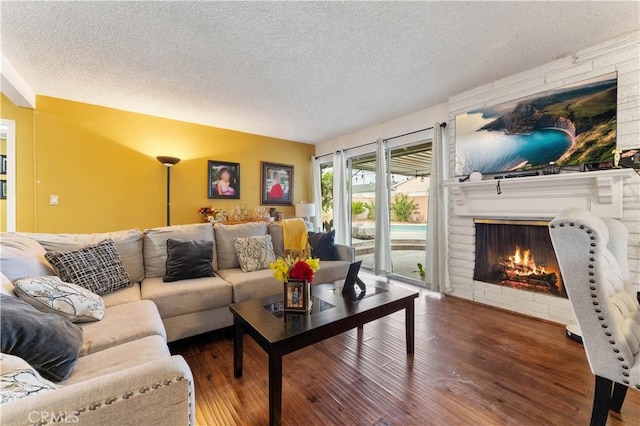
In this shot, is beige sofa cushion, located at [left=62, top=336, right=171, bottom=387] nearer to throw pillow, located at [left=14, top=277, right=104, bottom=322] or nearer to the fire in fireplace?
throw pillow, located at [left=14, top=277, right=104, bottom=322]

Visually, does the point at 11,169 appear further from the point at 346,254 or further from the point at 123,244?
the point at 346,254

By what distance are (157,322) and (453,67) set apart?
10.9 feet

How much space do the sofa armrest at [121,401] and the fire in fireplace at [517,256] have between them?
3.31m

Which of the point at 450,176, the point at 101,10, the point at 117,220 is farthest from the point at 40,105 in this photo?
the point at 450,176

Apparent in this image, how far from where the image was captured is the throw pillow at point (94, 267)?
1.88 meters

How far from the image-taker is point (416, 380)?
5.68 ft

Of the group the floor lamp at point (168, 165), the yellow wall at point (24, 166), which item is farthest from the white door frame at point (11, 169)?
the floor lamp at point (168, 165)

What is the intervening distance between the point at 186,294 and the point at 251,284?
1.75 ft

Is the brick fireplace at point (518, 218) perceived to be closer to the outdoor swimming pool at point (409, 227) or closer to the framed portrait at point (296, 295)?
the outdoor swimming pool at point (409, 227)

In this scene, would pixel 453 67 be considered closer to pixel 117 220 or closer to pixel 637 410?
pixel 637 410

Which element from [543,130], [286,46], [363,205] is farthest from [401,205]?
[286,46]

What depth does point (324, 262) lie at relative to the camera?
321cm

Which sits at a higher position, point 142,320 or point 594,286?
point 594,286

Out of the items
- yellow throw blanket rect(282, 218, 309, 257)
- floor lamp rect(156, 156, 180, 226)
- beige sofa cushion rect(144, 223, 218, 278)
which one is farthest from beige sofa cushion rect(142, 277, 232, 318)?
floor lamp rect(156, 156, 180, 226)
